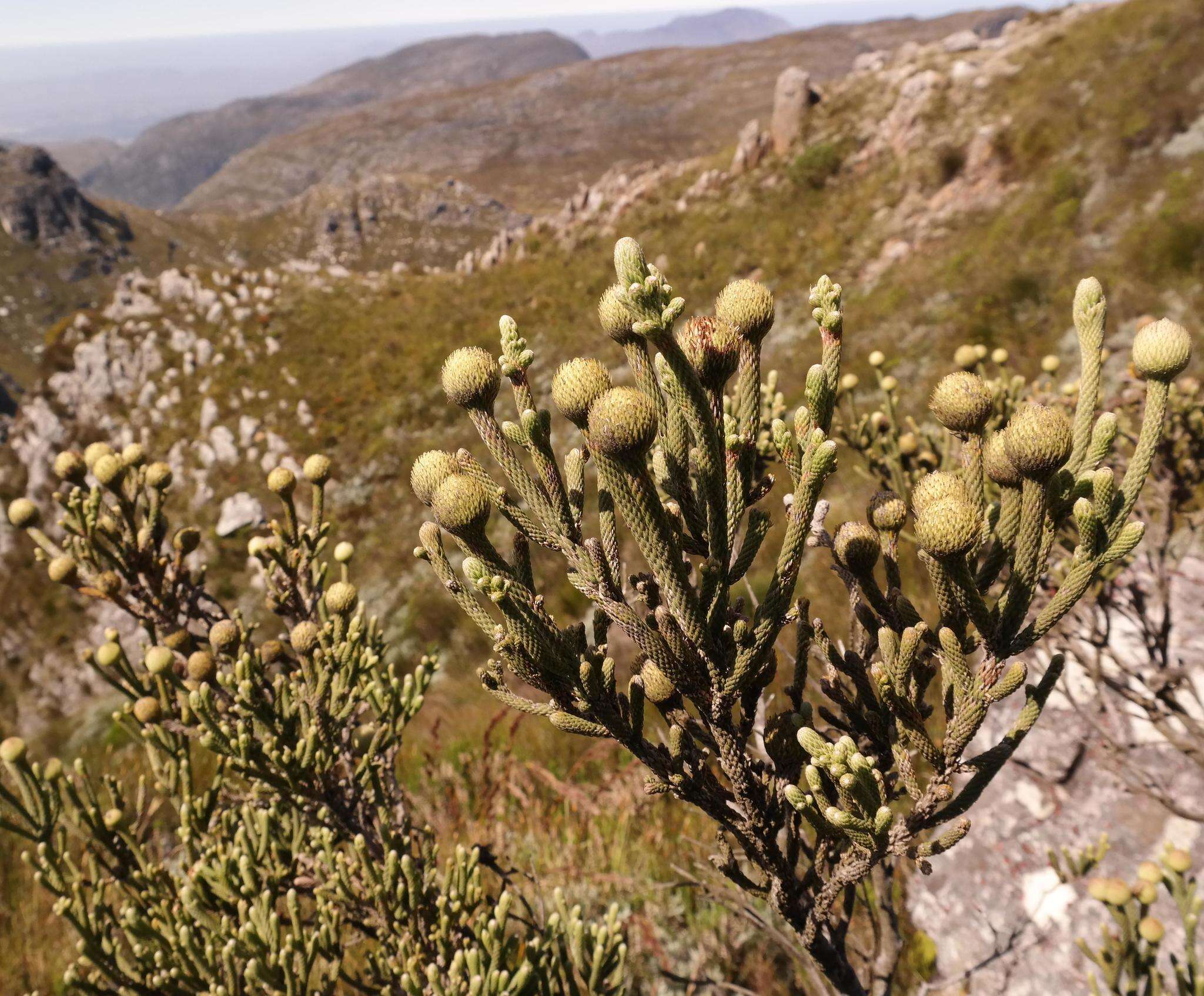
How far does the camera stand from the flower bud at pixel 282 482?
2.98 metres

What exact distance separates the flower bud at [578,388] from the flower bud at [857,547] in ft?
2.17

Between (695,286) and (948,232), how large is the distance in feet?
18.8

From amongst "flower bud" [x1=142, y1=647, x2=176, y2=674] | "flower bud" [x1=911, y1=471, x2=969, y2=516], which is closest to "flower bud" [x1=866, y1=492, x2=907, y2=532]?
"flower bud" [x1=911, y1=471, x2=969, y2=516]

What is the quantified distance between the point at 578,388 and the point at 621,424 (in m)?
0.19

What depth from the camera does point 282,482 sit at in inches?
118

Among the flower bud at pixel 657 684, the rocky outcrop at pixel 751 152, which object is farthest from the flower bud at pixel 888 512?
the rocky outcrop at pixel 751 152

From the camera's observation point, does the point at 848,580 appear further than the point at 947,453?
No

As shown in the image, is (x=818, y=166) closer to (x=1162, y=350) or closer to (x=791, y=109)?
(x=791, y=109)

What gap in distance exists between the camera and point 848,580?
1736mm

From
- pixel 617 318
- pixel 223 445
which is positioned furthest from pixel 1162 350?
pixel 223 445

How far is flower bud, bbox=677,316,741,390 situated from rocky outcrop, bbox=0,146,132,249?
7913 inches

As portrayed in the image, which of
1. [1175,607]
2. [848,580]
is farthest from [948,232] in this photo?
[848,580]

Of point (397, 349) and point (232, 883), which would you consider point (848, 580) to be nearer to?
point (232, 883)

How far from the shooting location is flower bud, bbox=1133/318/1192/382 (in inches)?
55.7
